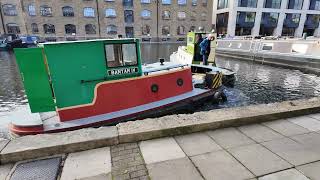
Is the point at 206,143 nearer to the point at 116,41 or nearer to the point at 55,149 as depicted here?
the point at 55,149

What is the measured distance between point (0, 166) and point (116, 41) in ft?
14.3

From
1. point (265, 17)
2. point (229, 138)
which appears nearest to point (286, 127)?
point (229, 138)

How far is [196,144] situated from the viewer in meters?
3.71

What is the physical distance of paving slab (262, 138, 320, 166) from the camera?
3.29 m

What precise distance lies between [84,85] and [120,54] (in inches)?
57.3

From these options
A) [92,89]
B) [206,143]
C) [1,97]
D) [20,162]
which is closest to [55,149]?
[20,162]

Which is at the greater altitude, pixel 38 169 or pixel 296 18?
pixel 296 18

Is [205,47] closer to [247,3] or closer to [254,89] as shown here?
[254,89]

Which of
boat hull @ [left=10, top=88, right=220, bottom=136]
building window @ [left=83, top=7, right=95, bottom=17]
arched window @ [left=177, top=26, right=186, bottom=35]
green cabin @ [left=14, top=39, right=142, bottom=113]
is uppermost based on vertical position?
building window @ [left=83, top=7, right=95, bottom=17]

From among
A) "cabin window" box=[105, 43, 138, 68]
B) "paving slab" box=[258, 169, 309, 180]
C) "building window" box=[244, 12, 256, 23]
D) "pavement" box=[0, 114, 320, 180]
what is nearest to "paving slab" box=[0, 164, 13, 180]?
"pavement" box=[0, 114, 320, 180]

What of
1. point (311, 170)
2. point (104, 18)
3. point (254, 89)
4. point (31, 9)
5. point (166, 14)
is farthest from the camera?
point (166, 14)

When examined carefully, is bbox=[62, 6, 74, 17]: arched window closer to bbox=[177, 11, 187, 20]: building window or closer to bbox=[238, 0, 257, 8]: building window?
bbox=[177, 11, 187, 20]: building window

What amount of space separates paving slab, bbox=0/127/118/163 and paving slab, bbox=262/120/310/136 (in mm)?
3154

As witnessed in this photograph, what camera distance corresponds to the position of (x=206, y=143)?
12.3 ft
